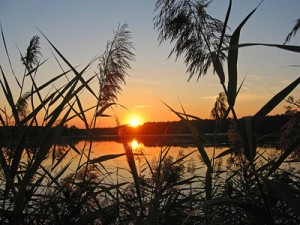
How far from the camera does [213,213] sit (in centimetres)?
226

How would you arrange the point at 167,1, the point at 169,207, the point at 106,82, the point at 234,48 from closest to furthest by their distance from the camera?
the point at 234,48, the point at 169,207, the point at 106,82, the point at 167,1

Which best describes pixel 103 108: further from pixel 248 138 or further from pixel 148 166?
pixel 248 138

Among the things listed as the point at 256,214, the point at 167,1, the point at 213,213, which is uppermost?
the point at 167,1

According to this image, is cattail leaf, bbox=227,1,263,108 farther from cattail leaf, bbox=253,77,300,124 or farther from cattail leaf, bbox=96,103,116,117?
cattail leaf, bbox=96,103,116,117

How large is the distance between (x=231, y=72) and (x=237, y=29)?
0.14 metres

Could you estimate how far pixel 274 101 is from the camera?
44.8 inches

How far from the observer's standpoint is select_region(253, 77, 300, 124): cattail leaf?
1.08m

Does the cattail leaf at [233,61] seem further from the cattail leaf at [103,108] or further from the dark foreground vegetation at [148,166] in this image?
the cattail leaf at [103,108]

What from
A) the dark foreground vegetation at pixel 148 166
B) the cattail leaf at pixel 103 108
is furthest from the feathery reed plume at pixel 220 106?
the cattail leaf at pixel 103 108

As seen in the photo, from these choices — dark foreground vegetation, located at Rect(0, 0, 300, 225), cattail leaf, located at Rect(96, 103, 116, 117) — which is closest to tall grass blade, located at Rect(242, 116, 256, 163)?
dark foreground vegetation, located at Rect(0, 0, 300, 225)

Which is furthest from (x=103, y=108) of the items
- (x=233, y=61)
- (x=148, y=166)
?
(x=233, y=61)

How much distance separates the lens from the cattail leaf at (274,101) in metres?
1.08

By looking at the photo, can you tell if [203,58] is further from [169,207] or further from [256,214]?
[256,214]

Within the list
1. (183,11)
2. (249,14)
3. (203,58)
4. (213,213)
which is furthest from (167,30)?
(249,14)
